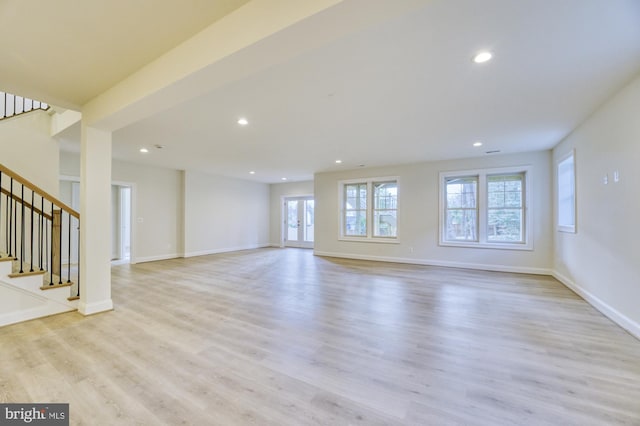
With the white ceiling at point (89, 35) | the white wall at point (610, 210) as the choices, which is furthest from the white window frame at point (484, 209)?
the white ceiling at point (89, 35)

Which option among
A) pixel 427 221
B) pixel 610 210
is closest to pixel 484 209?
pixel 427 221

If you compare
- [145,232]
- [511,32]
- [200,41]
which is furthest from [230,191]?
[511,32]

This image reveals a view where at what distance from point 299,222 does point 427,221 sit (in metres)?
4.99

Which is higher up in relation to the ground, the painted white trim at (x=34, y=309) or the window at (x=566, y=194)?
the window at (x=566, y=194)

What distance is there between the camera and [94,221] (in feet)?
10.7

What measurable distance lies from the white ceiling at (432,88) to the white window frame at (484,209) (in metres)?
0.62

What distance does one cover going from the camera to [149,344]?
2.49 m

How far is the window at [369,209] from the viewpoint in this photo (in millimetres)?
7227

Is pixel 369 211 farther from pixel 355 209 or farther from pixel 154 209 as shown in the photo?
pixel 154 209

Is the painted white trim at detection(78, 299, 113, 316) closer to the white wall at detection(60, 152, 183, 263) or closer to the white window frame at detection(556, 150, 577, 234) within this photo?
the white wall at detection(60, 152, 183, 263)

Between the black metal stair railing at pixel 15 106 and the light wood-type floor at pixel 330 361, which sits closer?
the light wood-type floor at pixel 330 361

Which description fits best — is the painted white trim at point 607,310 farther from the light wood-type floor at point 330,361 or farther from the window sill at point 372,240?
the window sill at point 372,240

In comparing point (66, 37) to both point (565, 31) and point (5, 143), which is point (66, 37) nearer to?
point (5, 143)

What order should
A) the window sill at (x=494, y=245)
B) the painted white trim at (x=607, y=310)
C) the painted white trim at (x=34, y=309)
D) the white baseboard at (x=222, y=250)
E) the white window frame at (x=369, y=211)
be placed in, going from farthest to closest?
the white baseboard at (x=222, y=250) < the white window frame at (x=369, y=211) < the window sill at (x=494, y=245) < the painted white trim at (x=34, y=309) < the painted white trim at (x=607, y=310)
